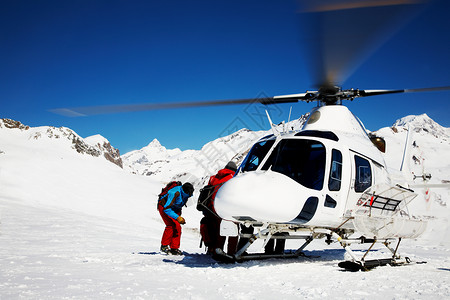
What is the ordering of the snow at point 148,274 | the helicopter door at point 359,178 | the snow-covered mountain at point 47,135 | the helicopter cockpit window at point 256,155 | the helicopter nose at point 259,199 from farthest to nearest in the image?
the snow-covered mountain at point 47,135, the helicopter door at point 359,178, the helicopter cockpit window at point 256,155, the helicopter nose at point 259,199, the snow at point 148,274

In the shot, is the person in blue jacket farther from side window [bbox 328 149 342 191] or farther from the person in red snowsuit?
side window [bbox 328 149 342 191]

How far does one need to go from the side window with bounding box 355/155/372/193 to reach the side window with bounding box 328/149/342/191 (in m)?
0.53

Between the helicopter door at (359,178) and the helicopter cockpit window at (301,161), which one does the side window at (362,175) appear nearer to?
the helicopter door at (359,178)

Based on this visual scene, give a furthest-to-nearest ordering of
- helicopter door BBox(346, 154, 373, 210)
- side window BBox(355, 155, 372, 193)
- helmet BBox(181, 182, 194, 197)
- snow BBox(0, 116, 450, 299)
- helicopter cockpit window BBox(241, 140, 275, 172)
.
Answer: helmet BBox(181, 182, 194, 197) → side window BBox(355, 155, 372, 193) → helicopter door BBox(346, 154, 373, 210) → helicopter cockpit window BBox(241, 140, 275, 172) → snow BBox(0, 116, 450, 299)

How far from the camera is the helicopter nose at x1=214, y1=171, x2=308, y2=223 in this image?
17.0ft

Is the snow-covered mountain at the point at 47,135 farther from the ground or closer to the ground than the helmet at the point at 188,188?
farther from the ground

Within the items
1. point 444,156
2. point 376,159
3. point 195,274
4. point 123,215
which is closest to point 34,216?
point 123,215

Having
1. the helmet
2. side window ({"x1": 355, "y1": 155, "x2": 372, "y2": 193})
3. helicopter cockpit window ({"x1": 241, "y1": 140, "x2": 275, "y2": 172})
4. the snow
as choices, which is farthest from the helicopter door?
the helmet

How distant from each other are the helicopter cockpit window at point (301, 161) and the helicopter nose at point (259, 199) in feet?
1.83

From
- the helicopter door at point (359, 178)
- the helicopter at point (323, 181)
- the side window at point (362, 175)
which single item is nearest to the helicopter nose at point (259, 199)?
the helicopter at point (323, 181)

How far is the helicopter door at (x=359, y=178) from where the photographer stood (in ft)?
22.5

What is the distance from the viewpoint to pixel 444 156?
64625mm

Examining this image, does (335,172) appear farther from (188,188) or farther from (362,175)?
(188,188)

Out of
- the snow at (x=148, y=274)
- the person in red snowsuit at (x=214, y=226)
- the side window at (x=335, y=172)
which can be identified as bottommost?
the snow at (x=148, y=274)
